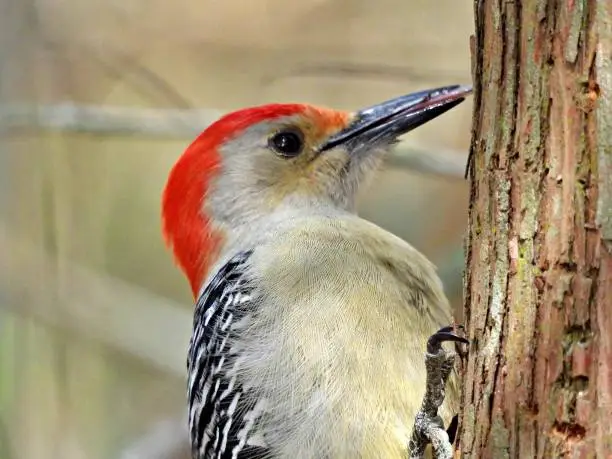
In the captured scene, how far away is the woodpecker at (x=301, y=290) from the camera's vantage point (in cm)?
261

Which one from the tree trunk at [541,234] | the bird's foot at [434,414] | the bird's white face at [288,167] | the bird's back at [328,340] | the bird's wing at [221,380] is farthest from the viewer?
the bird's white face at [288,167]

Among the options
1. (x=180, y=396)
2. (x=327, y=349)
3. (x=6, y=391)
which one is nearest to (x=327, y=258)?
(x=327, y=349)

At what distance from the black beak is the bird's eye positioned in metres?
0.09

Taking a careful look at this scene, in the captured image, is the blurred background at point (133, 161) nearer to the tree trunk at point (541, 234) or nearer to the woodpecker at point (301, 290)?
the woodpecker at point (301, 290)

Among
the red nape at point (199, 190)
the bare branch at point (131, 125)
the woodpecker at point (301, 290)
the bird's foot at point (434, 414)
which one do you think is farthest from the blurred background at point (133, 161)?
the bird's foot at point (434, 414)

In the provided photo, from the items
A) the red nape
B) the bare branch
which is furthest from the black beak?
the bare branch

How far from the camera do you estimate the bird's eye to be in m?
3.63

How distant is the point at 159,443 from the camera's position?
15.5 ft

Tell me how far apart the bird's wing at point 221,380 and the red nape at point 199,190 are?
296mm

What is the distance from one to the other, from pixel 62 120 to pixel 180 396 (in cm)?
242

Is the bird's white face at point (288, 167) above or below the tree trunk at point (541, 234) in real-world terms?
above

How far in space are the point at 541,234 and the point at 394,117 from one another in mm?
1744

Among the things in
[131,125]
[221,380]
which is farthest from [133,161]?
[221,380]

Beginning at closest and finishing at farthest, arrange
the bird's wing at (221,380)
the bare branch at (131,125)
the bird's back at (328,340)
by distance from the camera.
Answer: the bird's back at (328,340), the bird's wing at (221,380), the bare branch at (131,125)
